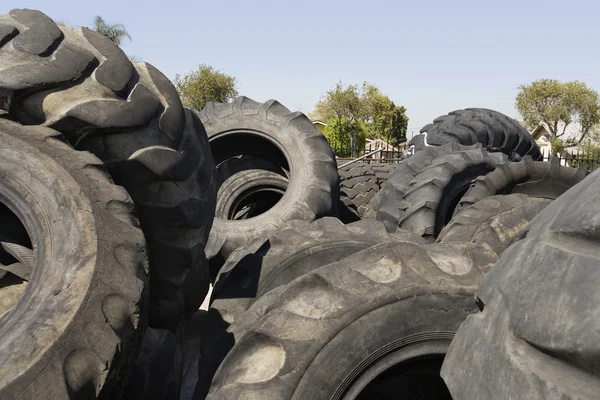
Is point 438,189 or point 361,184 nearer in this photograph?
point 438,189

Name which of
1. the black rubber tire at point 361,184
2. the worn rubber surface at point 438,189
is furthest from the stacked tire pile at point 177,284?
the black rubber tire at point 361,184

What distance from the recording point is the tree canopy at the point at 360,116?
108ft

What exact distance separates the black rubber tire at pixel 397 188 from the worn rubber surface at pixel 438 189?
0.03 m

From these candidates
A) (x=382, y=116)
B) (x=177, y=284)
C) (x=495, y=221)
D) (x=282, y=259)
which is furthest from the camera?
(x=382, y=116)

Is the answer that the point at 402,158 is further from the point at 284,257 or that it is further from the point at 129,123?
the point at 129,123

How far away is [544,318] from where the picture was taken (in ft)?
3.02

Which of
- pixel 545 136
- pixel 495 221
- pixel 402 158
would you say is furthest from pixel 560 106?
pixel 495 221

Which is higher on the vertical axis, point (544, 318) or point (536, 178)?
point (536, 178)

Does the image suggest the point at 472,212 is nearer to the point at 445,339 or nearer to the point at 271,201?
the point at 445,339

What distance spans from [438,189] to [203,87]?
26438mm

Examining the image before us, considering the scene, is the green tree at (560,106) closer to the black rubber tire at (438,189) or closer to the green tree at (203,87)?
the green tree at (203,87)

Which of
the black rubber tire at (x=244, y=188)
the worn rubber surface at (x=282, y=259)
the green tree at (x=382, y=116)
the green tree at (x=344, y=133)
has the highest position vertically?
the green tree at (x=382, y=116)

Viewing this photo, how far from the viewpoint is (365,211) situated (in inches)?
249

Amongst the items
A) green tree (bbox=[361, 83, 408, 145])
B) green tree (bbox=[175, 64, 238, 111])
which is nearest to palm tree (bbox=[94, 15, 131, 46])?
green tree (bbox=[175, 64, 238, 111])
